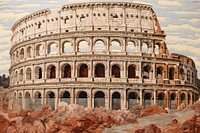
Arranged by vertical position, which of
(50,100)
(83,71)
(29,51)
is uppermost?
(29,51)

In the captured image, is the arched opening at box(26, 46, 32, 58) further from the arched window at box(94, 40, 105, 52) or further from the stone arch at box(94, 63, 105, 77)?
the stone arch at box(94, 63, 105, 77)

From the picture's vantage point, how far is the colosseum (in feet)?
44.7

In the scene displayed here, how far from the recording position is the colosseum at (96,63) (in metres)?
13.6

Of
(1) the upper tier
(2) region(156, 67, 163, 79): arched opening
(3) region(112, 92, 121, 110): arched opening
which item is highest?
(1) the upper tier

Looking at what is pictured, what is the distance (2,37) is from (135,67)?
742cm

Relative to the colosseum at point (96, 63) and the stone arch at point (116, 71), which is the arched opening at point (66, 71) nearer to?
the colosseum at point (96, 63)

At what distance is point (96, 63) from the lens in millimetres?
Answer: 17359

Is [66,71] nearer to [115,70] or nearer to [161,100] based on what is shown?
[115,70]

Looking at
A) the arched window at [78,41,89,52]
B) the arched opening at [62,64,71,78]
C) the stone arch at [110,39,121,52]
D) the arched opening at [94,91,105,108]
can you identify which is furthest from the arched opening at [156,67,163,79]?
the arched opening at [62,64,71,78]

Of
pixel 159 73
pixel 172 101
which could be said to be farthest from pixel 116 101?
pixel 172 101

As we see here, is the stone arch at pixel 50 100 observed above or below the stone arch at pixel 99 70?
below

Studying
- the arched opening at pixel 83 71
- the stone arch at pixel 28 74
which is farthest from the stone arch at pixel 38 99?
the arched opening at pixel 83 71

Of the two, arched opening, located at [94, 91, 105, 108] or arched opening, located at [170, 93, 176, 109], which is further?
arched opening, located at [94, 91, 105, 108]

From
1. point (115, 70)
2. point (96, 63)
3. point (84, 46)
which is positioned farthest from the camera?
point (115, 70)
